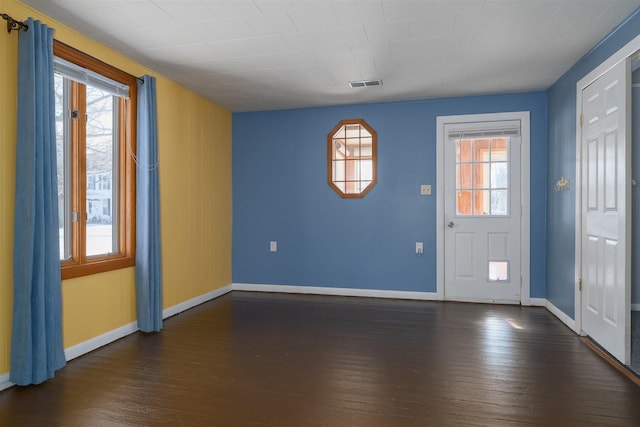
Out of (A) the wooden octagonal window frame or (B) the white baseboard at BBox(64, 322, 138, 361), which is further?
(A) the wooden octagonal window frame

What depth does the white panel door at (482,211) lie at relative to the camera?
14.8 ft

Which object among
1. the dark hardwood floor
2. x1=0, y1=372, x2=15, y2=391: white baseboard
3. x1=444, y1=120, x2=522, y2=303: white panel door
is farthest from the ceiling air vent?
x1=0, y1=372, x2=15, y2=391: white baseboard

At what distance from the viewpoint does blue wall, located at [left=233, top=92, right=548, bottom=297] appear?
458 centimetres

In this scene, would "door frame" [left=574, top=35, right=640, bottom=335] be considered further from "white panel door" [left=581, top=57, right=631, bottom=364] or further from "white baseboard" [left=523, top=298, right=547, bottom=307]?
"white baseboard" [left=523, top=298, right=547, bottom=307]

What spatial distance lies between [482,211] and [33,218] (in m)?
4.23

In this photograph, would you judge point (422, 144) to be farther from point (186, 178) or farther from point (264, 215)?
point (186, 178)

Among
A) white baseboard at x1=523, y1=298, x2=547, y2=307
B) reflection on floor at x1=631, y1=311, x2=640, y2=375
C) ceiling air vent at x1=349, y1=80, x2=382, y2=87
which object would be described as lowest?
reflection on floor at x1=631, y1=311, x2=640, y2=375

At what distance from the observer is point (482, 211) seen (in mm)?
4602

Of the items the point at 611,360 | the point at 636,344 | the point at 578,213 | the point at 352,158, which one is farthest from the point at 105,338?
the point at 636,344

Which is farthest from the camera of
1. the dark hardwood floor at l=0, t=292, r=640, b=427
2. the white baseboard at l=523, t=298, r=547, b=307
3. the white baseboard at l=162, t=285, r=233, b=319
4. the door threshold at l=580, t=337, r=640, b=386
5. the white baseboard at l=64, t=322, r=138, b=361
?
the white baseboard at l=523, t=298, r=547, b=307

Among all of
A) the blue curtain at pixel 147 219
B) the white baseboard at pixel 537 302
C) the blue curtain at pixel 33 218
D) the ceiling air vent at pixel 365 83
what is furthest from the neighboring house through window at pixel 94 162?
the white baseboard at pixel 537 302

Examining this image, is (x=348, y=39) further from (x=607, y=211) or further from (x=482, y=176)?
(x=482, y=176)

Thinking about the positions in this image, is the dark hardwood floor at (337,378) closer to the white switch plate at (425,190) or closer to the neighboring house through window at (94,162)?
the neighboring house through window at (94,162)

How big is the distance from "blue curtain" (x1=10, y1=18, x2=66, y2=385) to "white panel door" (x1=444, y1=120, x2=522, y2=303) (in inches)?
152
